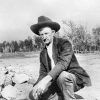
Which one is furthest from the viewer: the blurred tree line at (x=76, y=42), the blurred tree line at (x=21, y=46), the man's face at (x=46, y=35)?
the blurred tree line at (x=21, y=46)

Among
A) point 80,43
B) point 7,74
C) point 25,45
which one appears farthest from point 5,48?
point 7,74

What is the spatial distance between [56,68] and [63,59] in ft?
0.61

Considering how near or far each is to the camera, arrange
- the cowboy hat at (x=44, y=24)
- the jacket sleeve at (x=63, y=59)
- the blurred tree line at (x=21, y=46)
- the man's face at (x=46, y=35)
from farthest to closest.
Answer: the blurred tree line at (x=21, y=46) → the cowboy hat at (x=44, y=24) → the man's face at (x=46, y=35) → the jacket sleeve at (x=63, y=59)

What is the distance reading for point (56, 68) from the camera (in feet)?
Result: 10.4

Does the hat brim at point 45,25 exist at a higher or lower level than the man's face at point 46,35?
higher

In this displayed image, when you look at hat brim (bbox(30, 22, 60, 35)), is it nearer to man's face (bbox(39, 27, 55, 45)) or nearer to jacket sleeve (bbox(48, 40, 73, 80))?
man's face (bbox(39, 27, 55, 45))

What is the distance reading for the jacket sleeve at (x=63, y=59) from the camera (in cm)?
314

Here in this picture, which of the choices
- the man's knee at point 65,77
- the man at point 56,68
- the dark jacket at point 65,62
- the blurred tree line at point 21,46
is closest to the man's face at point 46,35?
the man at point 56,68

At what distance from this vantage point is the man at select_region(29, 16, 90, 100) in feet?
10.3

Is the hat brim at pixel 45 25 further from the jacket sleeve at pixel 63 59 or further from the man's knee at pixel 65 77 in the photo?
the man's knee at pixel 65 77

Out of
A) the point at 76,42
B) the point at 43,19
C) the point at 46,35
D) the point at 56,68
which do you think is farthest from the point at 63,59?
the point at 76,42

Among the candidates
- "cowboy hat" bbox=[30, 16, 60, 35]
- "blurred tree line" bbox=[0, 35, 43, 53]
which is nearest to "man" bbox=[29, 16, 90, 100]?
"cowboy hat" bbox=[30, 16, 60, 35]

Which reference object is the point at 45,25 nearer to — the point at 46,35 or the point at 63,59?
the point at 46,35

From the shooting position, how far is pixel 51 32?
137 inches
